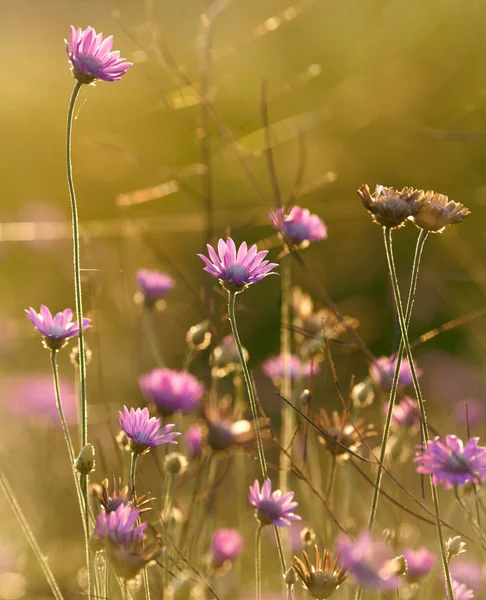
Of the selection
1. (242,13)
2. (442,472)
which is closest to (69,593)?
(442,472)

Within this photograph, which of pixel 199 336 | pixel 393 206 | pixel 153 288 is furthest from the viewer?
pixel 153 288

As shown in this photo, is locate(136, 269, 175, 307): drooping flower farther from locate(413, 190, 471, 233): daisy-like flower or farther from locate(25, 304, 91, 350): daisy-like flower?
locate(413, 190, 471, 233): daisy-like flower

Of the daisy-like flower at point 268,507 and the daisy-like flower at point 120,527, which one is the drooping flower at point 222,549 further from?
the daisy-like flower at point 120,527

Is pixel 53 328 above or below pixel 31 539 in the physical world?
above

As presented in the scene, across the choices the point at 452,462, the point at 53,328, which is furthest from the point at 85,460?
the point at 452,462

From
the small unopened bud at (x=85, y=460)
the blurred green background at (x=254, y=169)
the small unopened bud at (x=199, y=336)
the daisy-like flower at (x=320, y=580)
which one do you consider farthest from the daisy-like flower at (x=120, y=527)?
the blurred green background at (x=254, y=169)

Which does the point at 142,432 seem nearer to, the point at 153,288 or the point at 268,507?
the point at 268,507

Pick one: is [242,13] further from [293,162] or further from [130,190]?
[130,190]
